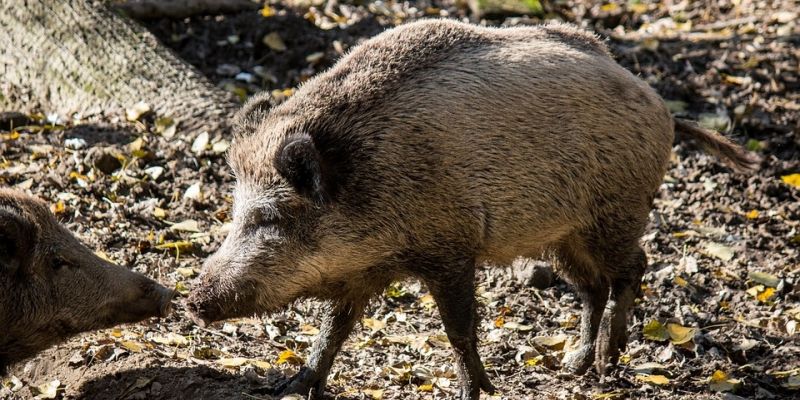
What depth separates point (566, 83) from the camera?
5.43 m

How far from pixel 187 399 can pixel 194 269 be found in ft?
4.50

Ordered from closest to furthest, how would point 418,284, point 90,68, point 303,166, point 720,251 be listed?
point 303,166, point 418,284, point 720,251, point 90,68

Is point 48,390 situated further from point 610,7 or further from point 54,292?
point 610,7

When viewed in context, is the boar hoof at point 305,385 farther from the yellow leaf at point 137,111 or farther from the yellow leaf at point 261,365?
the yellow leaf at point 137,111

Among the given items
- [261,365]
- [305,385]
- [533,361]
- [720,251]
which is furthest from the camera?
[720,251]

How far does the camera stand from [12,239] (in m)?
4.83

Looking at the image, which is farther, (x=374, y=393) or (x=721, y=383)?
(x=721, y=383)

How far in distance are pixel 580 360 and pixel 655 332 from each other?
0.51 metres

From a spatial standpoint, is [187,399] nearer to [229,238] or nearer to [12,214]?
[229,238]

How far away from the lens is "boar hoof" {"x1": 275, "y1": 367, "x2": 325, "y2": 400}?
17.1 ft

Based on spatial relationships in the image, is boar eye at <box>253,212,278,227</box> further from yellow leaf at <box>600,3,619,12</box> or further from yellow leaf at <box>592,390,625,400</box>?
yellow leaf at <box>600,3,619,12</box>

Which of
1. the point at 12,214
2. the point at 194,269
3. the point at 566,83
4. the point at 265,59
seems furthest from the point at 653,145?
the point at 265,59

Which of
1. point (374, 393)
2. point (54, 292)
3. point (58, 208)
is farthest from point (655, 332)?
point (58, 208)

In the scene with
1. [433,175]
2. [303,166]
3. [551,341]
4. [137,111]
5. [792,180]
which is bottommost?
[792,180]
